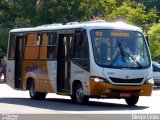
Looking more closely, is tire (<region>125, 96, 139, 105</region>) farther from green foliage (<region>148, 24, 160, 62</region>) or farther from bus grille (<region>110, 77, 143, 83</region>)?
green foliage (<region>148, 24, 160, 62</region>)

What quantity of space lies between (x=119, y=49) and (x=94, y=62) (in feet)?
3.50

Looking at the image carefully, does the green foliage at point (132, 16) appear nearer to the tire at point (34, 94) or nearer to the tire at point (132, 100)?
the tire at point (34, 94)

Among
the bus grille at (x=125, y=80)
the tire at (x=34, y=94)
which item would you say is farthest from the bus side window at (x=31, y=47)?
the bus grille at (x=125, y=80)

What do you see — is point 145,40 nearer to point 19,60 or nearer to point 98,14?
point 19,60

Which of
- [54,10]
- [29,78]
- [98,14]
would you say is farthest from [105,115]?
[98,14]

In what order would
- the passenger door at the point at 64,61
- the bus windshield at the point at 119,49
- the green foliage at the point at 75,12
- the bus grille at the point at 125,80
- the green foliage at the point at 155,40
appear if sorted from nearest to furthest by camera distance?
1. the bus grille at the point at 125,80
2. the bus windshield at the point at 119,49
3. the passenger door at the point at 64,61
4. the green foliage at the point at 155,40
5. the green foliage at the point at 75,12

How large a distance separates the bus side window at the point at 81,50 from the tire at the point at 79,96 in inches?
33.4

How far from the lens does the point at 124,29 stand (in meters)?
22.8

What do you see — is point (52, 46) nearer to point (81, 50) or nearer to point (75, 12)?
point (81, 50)

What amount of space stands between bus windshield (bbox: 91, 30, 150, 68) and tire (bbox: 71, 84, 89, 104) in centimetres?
136

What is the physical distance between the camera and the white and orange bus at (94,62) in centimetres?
2164

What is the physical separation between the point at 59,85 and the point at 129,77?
346 cm

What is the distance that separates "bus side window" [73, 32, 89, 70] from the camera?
2222 cm

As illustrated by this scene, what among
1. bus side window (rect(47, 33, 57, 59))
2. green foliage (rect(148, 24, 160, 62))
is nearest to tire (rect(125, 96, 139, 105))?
bus side window (rect(47, 33, 57, 59))
